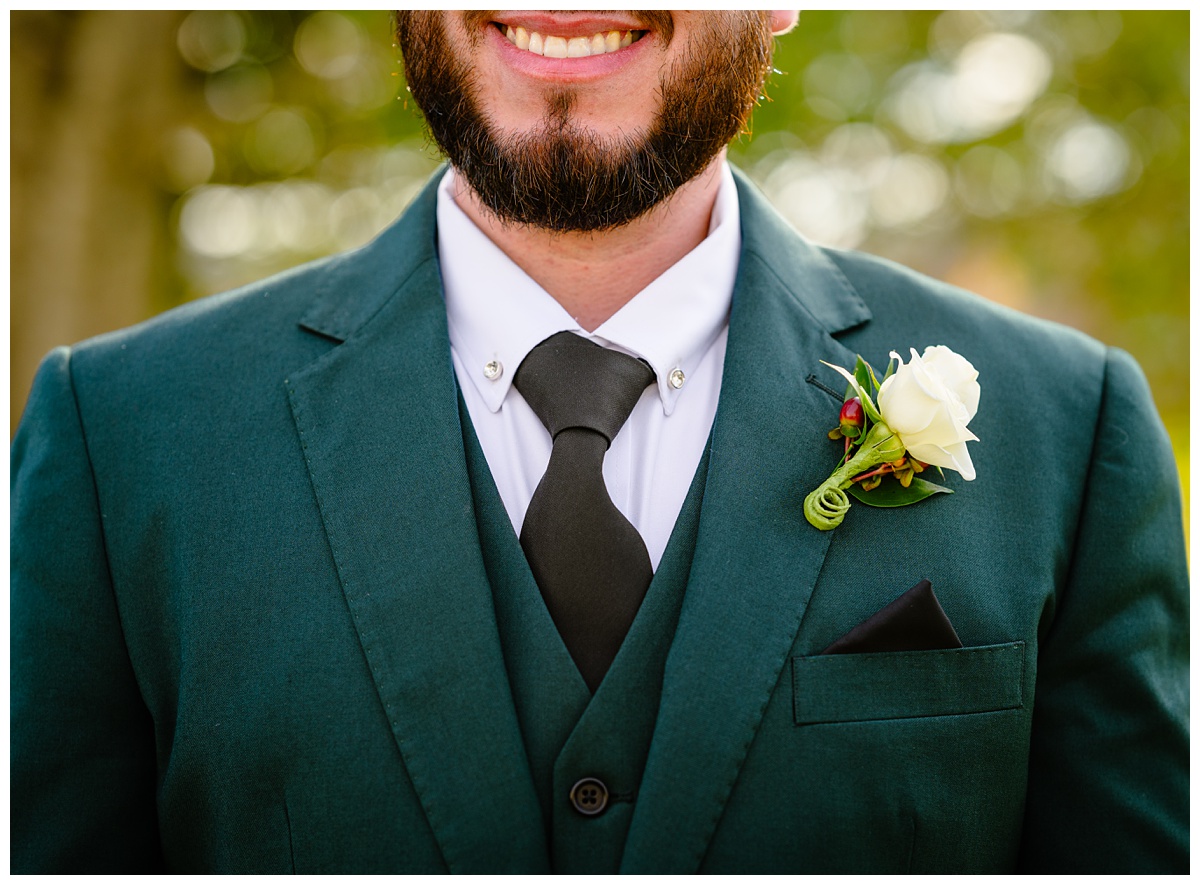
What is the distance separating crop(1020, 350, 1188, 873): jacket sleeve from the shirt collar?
2.60ft

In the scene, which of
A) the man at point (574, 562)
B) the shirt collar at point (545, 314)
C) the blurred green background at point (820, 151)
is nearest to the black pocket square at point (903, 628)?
the man at point (574, 562)

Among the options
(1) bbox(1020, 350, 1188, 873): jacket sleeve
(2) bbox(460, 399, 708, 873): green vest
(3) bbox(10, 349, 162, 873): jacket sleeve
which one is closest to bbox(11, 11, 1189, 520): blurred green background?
(3) bbox(10, 349, 162, 873): jacket sleeve

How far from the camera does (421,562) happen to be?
1.72 metres

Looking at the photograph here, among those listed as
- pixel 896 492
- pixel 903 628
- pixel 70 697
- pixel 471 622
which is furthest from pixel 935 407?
pixel 70 697

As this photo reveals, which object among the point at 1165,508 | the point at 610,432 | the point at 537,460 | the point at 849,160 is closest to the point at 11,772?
the point at 537,460

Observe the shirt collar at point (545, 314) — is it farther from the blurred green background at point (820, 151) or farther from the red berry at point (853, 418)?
the blurred green background at point (820, 151)

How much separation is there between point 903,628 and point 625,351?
753 mm

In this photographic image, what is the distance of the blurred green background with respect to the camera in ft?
23.0

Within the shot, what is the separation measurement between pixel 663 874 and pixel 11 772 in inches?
47.0

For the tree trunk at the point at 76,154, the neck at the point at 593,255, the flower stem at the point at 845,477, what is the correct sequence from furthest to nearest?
the tree trunk at the point at 76,154 < the neck at the point at 593,255 < the flower stem at the point at 845,477

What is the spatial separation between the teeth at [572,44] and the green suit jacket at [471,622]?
481mm

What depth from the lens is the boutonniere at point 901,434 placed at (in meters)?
1.71

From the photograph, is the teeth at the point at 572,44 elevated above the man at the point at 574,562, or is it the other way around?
the teeth at the point at 572,44

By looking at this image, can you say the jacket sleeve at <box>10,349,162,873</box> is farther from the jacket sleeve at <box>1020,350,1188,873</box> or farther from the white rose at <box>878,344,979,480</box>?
the jacket sleeve at <box>1020,350,1188,873</box>
